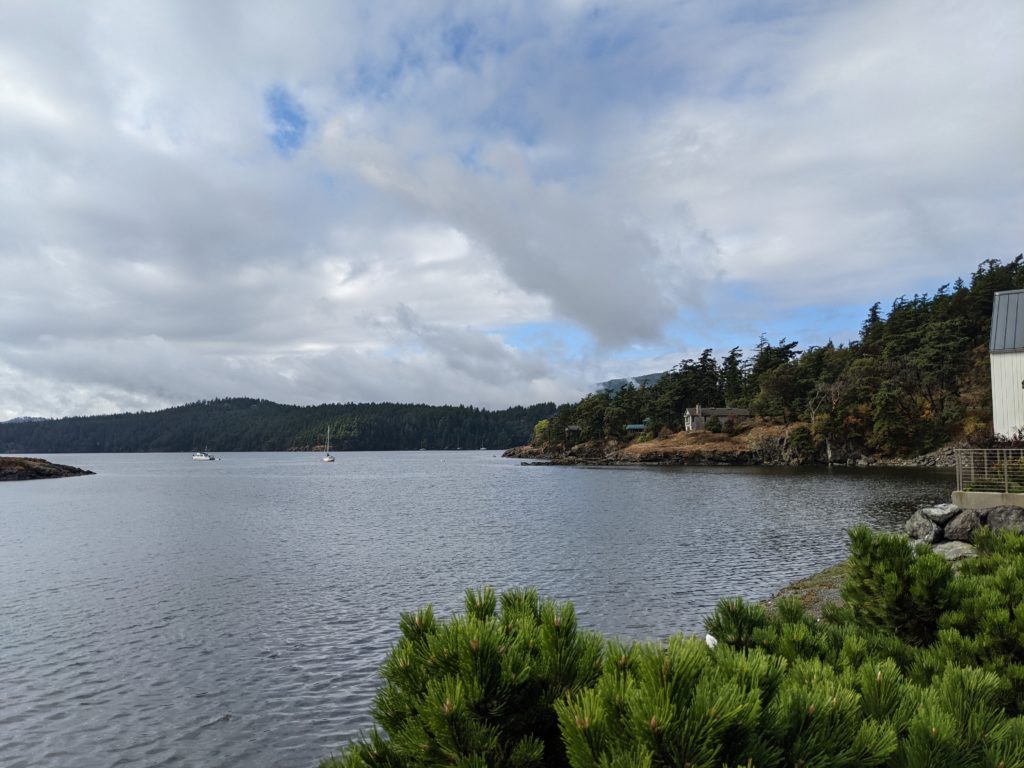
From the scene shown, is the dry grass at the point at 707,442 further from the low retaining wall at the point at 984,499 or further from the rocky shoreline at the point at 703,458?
the low retaining wall at the point at 984,499

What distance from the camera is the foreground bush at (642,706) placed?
2.55 m

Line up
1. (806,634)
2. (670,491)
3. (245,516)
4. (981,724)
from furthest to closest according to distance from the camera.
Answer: (670,491) < (245,516) < (806,634) < (981,724)

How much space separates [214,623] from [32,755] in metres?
7.73

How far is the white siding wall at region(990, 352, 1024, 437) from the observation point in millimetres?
31047

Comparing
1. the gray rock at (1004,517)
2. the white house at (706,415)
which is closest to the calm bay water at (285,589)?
the gray rock at (1004,517)

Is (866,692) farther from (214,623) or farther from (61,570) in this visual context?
(61,570)

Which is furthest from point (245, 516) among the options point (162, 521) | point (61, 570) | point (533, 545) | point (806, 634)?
point (806, 634)

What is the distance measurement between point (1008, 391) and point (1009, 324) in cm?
329

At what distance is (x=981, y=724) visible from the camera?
3.10 metres

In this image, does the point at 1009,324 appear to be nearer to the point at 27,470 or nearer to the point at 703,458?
the point at 703,458

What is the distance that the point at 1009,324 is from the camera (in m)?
31.3

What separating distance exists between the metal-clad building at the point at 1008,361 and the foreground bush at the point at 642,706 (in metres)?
33.9

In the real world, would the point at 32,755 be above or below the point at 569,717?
below

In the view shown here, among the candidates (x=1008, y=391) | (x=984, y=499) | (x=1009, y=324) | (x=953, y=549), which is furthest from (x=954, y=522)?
(x=1009, y=324)
